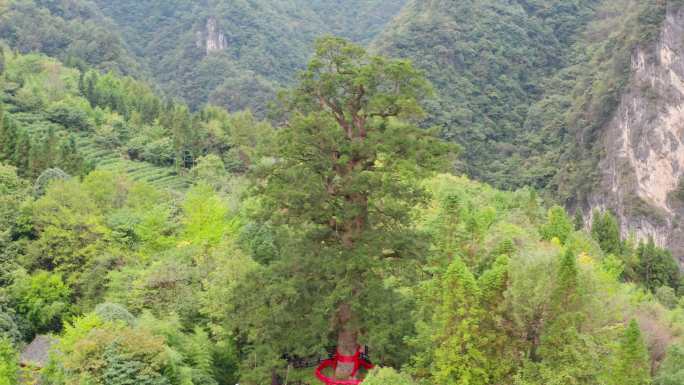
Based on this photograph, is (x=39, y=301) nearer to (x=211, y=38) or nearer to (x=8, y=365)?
(x=8, y=365)

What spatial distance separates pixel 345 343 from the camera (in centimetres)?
1673

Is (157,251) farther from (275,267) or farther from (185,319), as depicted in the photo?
(275,267)

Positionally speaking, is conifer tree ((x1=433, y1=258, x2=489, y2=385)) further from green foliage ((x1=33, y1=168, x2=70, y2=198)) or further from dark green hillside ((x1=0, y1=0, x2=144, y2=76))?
dark green hillside ((x1=0, y1=0, x2=144, y2=76))

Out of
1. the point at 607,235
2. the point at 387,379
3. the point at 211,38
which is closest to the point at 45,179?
the point at 387,379

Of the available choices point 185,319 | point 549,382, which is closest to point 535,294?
point 549,382

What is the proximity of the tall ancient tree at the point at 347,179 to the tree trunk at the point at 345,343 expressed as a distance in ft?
0.22

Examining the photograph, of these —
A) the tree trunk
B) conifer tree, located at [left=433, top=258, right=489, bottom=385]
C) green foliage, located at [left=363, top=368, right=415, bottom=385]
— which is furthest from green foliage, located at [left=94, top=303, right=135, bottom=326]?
conifer tree, located at [left=433, top=258, right=489, bottom=385]

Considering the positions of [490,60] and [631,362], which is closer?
[631,362]

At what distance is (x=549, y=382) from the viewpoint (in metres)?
13.0

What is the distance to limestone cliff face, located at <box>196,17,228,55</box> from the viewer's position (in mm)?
143375

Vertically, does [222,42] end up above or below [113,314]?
below

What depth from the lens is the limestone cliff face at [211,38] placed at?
5645 inches

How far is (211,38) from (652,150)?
95351 mm

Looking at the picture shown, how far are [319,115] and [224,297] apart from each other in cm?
595
